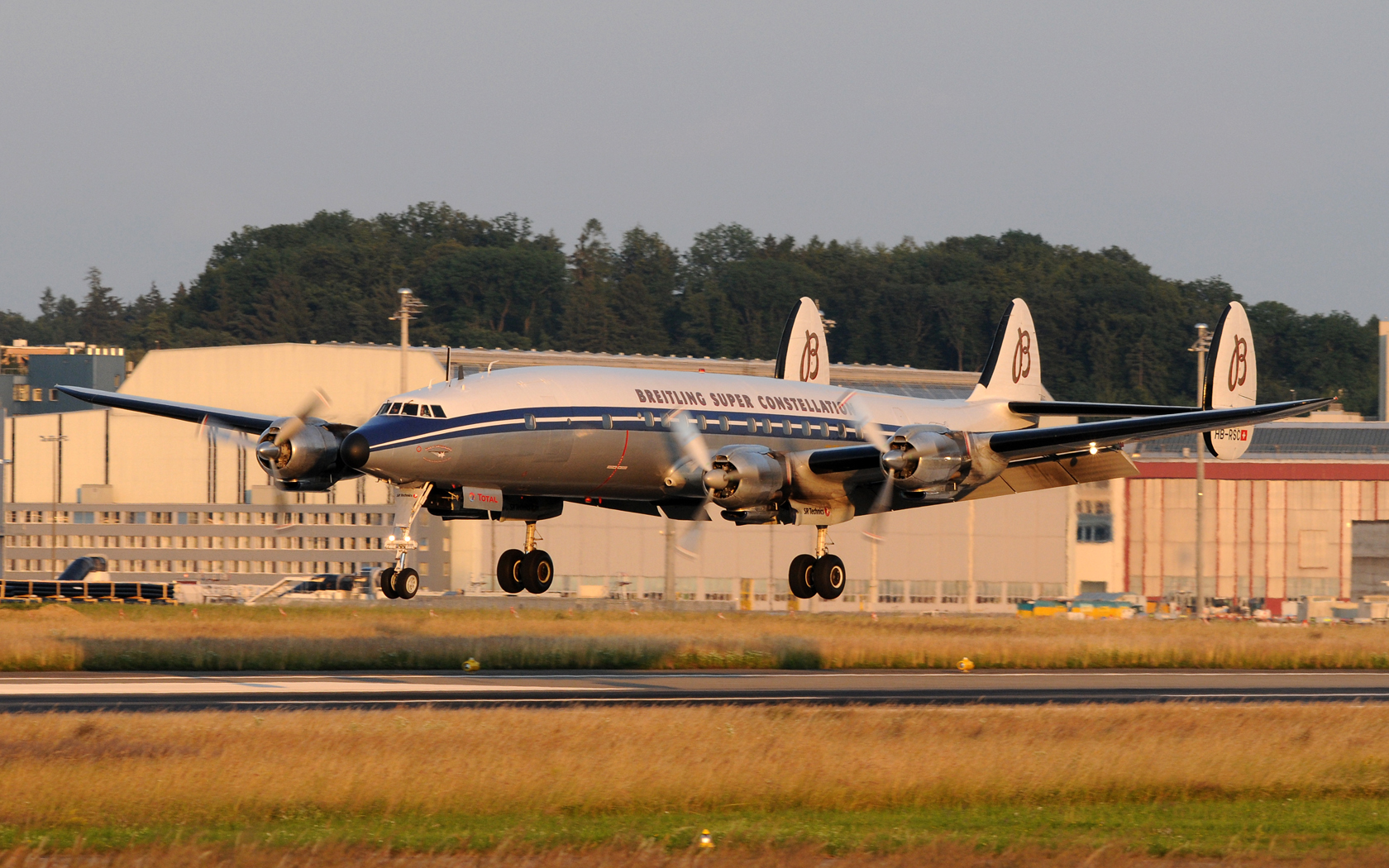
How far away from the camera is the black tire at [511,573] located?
37531mm

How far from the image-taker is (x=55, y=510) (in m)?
108

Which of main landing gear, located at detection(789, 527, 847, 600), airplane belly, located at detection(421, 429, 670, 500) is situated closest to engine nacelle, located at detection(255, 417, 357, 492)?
airplane belly, located at detection(421, 429, 670, 500)

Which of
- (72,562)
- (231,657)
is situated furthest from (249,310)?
(231,657)

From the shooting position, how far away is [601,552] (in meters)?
92.4

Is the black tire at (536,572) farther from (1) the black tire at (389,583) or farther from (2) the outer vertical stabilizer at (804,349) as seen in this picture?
(2) the outer vertical stabilizer at (804,349)

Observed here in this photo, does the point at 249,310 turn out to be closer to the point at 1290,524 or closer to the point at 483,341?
the point at 483,341

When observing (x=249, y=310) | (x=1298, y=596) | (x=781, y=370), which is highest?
(x=249, y=310)

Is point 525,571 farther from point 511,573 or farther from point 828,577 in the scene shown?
point 828,577

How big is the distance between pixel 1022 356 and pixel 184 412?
2605 cm

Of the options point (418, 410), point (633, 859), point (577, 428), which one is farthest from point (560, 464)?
point (633, 859)

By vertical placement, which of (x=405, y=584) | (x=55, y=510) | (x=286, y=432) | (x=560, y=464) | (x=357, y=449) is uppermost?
(x=286, y=432)

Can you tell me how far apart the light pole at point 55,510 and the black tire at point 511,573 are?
244 ft

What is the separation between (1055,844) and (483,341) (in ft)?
530

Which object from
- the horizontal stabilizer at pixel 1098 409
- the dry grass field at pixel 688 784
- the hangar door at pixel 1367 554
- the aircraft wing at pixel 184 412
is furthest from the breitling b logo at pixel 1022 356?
the hangar door at pixel 1367 554
